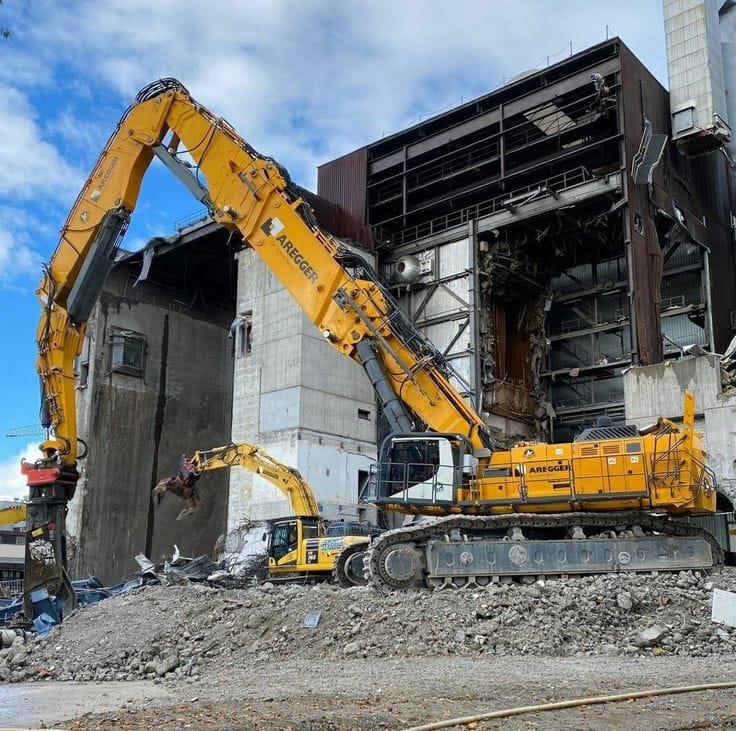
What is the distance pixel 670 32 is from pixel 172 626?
27.9m

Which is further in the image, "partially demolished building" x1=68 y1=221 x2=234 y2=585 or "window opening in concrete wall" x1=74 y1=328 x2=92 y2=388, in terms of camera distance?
"window opening in concrete wall" x1=74 y1=328 x2=92 y2=388

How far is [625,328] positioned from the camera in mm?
33562

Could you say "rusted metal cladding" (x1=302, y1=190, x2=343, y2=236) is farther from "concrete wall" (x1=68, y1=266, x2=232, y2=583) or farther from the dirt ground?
the dirt ground

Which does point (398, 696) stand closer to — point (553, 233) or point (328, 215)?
point (553, 233)

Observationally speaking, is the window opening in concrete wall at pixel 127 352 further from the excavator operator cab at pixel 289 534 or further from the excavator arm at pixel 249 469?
the excavator operator cab at pixel 289 534

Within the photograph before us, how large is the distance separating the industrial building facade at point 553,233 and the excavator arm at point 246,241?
41.6 feet

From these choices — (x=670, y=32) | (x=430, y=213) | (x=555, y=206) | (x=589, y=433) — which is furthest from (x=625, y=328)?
(x=589, y=433)

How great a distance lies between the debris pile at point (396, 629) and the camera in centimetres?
1226

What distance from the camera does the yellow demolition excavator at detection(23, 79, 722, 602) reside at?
15305 mm

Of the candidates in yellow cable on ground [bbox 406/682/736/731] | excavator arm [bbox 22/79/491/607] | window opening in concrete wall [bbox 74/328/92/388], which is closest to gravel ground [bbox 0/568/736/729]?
yellow cable on ground [bbox 406/682/736/731]

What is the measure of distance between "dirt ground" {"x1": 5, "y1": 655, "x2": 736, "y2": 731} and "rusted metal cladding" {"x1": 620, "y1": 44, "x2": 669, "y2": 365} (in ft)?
55.6

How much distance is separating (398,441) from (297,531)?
21.5 feet

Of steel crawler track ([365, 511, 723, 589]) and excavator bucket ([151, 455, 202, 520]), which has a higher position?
excavator bucket ([151, 455, 202, 520])

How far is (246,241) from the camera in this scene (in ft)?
59.9
